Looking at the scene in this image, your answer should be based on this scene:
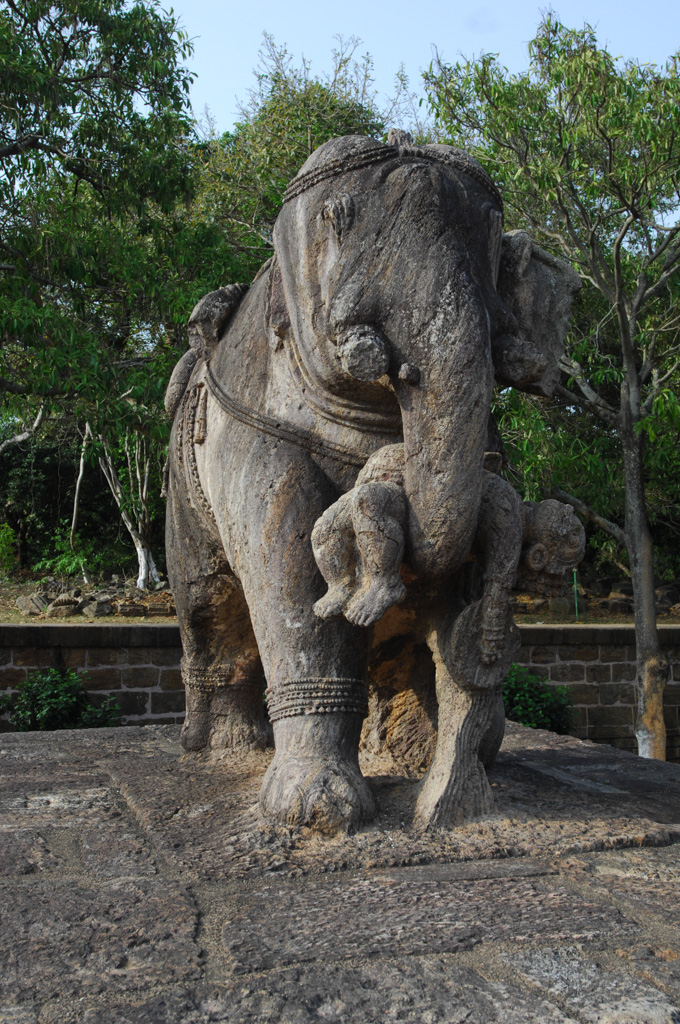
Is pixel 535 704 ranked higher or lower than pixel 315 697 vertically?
lower

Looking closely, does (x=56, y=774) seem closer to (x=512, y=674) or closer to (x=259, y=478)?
(x=259, y=478)

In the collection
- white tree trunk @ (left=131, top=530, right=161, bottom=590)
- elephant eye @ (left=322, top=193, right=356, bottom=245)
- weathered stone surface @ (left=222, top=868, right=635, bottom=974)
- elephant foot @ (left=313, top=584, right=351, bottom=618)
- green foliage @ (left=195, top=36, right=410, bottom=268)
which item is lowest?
weathered stone surface @ (left=222, top=868, right=635, bottom=974)

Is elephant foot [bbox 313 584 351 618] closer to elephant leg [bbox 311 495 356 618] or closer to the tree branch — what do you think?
elephant leg [bbox 311 495 356 618]

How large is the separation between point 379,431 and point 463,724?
750 millimetres

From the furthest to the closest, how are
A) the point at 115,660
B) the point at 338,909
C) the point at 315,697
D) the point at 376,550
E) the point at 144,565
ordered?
the point at 144,565
the point at 115,660
the point at 315,697
the point at 376,550
the point at 338,909

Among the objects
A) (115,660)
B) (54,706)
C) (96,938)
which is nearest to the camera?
(96,938)

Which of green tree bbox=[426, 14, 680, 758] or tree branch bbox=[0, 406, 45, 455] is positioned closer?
green tree bbox=[426, 14, 680, 758]

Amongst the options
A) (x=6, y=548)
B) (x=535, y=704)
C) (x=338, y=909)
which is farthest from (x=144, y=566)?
(x=338, y=909)

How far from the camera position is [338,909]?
6.06 ft

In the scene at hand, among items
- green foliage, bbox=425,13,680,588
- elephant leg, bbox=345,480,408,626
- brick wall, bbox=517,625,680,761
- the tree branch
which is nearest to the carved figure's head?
elephant leg, bbox=345,480,408,626

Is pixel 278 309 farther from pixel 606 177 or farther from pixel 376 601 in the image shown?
pixel 606 177

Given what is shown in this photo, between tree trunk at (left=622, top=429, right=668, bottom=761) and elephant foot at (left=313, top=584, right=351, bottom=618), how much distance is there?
5568mm

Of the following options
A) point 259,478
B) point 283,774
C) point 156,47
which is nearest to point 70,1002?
point 283,774

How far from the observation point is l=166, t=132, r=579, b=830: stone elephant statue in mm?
2209
